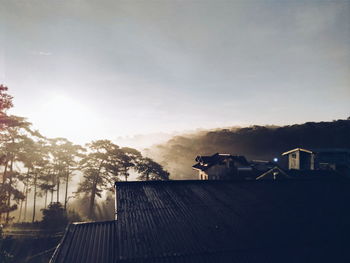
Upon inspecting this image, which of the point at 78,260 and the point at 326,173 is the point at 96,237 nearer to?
the point at 78,260

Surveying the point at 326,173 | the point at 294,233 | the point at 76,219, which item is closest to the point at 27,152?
the point at 76,219

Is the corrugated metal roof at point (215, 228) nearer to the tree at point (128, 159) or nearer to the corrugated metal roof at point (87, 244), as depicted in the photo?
the corrugated metal roof at point (87, 244)

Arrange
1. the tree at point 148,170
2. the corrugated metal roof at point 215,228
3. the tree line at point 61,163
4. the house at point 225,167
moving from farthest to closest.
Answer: the house at point 225,167 → the tree at point 148,170 → the tree line at point 61,163 → the corrugated metal roof at point 215,228

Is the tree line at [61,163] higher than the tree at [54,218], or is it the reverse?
the tree line at [61,163]

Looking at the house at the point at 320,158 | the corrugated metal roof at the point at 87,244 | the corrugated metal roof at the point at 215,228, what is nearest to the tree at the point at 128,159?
the corrugated metal roof at the point at 215,228

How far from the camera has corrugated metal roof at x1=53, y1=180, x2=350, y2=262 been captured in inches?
345

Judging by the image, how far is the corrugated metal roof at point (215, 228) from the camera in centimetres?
877

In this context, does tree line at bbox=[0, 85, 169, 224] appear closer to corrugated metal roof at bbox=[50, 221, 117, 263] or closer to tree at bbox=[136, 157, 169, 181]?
tree at bbox=[136, 157, 169, 181]

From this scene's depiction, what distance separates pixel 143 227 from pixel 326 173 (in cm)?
2197

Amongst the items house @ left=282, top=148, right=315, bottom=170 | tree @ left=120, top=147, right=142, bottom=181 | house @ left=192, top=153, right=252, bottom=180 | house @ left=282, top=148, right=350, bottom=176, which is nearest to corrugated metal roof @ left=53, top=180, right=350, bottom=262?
house @ left=282, top=148, right=350, bottom=176

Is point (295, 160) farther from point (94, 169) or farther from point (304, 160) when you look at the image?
point (94, 169)

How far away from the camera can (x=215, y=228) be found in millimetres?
10133

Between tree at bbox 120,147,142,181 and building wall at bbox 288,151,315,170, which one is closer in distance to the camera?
building wall at bbox 288,151,315,170

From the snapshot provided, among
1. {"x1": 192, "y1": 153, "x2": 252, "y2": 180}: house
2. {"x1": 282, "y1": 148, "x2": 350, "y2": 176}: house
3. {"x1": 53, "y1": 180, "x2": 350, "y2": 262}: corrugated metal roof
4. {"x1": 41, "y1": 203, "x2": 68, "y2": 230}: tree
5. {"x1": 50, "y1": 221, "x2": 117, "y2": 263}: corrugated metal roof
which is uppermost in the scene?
{"x1": 282, "y1": 148, "x2": 350, "y2": 176}: house
